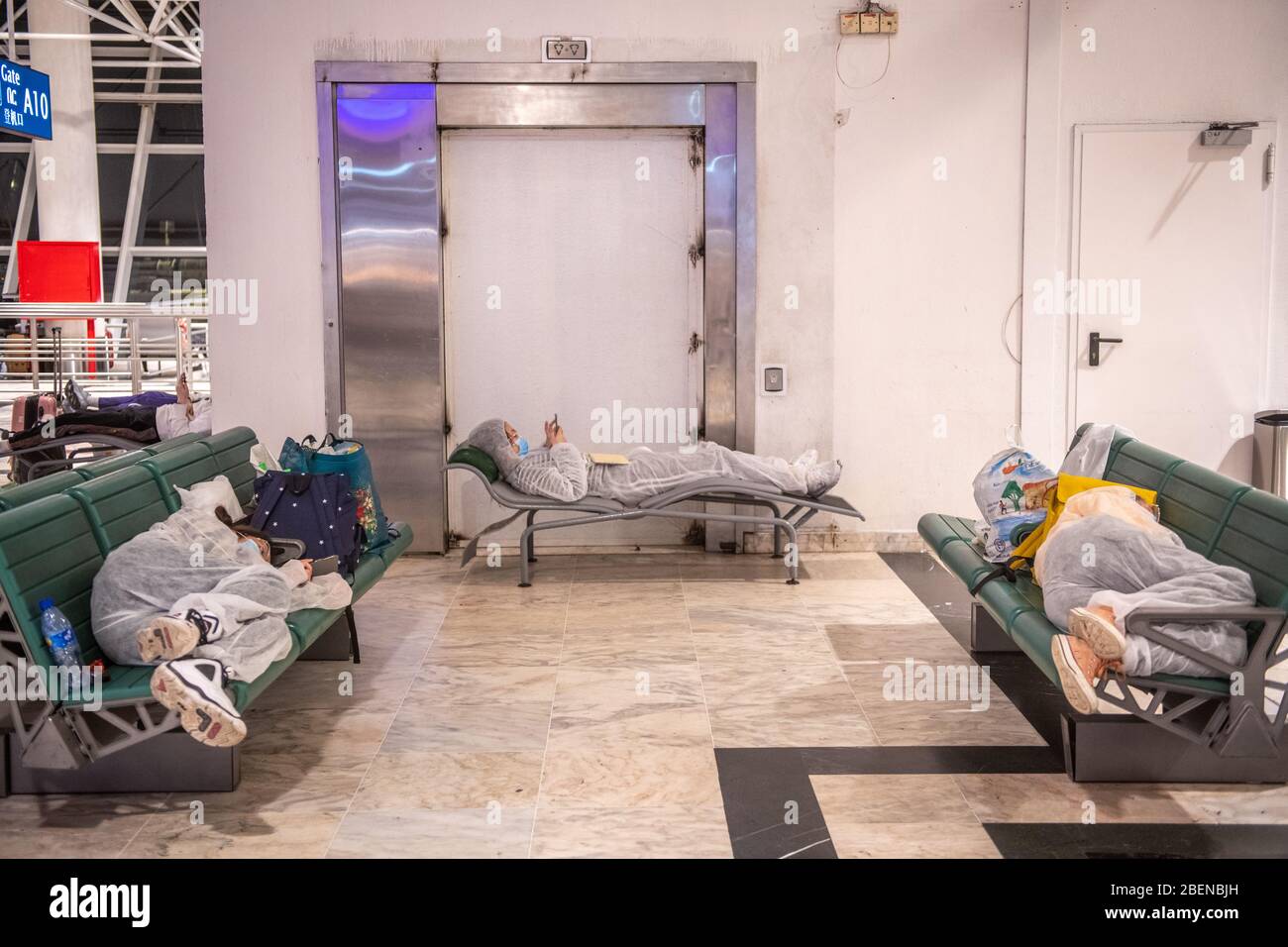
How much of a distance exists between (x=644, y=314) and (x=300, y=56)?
92.7 inches

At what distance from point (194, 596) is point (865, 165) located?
4.78 m

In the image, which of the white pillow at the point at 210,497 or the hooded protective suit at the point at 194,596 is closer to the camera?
the hooded protective suit at the point at 194,596

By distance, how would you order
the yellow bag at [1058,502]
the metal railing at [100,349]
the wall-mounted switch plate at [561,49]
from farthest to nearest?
the metal railing at [100,349]
the wall-mounted switch plate at [561,49]
the yellow bag at [1058,502]

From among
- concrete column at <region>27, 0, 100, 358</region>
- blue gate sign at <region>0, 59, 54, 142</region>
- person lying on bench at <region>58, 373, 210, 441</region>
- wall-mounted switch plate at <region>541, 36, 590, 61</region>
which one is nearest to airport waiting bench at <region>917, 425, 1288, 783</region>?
wall-mounted switch plate at <region>541, 36, 590, 61</region>

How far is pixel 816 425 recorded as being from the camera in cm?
716

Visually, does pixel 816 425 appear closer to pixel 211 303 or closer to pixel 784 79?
pixel 784 79

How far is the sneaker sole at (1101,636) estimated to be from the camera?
3373 mm

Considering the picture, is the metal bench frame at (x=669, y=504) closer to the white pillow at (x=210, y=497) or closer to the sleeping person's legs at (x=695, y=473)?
the sleeping person's legs at (x=695, y=473)

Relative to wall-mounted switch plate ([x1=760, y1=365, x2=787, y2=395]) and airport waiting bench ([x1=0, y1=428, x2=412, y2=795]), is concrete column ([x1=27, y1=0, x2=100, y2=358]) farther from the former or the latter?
airport waiting bench ([x1=0, y1=428, x2=412, y2=795])

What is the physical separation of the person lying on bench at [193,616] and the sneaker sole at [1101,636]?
2.30 m

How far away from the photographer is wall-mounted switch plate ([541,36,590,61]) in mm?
6844

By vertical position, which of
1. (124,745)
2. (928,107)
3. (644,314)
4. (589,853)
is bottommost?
(589,853)

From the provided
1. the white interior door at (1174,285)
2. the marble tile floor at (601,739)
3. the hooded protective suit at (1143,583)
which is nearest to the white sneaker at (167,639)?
the marble tile floor at (601,739)

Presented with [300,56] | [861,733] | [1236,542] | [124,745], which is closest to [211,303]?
[300,56]
